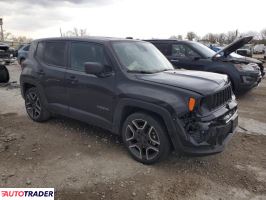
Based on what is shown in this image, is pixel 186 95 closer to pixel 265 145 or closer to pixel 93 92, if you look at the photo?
pixel 93 92

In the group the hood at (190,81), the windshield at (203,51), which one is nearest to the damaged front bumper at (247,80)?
the windshield at (203,51)

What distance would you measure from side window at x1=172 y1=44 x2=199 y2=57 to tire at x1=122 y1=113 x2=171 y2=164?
5.17 m

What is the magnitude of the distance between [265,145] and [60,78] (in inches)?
150

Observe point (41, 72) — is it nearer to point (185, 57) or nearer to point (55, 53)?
point (55, 53)

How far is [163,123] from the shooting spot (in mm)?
3705

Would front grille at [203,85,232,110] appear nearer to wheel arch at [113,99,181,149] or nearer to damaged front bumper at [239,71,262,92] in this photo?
wheel arch at [113,99,181,149]

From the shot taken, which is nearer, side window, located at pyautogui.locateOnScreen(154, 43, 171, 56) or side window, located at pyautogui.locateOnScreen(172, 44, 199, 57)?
side window, located at pyautogui.locateOnScreen(172, 44, 199, 57)

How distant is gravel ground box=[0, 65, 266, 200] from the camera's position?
333 centimetres

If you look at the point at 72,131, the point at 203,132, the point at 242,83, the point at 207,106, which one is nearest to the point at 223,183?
the point at 203,132

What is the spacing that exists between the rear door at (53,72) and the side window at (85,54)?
0.25 meters

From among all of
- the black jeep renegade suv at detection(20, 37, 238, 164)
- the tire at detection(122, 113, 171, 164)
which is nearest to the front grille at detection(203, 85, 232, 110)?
the black jeep renegade suv at detection(20, 37, 238, 164)

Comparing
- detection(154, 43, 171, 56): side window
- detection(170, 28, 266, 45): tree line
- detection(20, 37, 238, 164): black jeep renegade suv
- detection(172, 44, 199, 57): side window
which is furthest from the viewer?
detection(170, 28, 266, 45): tree line

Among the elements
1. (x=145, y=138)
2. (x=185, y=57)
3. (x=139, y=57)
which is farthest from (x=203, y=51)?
(x=145, y=138)

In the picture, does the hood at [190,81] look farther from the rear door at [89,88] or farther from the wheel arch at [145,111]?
the rear door at [89,88]
